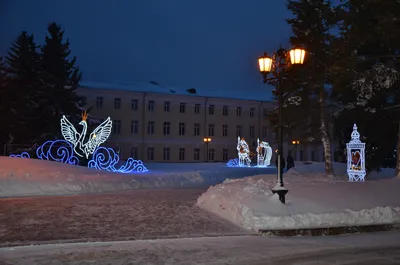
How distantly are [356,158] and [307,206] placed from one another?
10670 millimetres

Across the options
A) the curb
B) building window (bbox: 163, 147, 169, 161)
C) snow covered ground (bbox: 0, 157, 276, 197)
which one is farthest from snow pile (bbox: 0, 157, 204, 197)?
building window (bbox: 163, 147, 169, 161)

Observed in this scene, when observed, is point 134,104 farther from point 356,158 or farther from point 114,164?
point 356,158

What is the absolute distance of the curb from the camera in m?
11.2

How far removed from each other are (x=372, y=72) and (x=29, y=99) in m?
32.3

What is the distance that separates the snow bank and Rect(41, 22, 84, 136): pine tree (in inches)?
1111

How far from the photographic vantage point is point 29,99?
131 feet

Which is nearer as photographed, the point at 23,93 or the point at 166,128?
the point at 23,93

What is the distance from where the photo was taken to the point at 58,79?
40.0m

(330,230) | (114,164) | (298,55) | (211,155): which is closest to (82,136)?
(114,164)

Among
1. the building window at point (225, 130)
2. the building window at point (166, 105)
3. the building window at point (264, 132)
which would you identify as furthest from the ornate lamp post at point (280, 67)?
the building window at point (264, 132)

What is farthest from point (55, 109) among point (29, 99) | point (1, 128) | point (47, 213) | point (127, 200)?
point (47, 213)

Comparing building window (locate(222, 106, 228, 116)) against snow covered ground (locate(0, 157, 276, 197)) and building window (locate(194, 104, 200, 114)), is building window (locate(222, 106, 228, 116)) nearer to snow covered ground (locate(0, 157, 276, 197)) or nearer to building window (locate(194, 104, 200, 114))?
building window (locate(194, 104, 200, 114))

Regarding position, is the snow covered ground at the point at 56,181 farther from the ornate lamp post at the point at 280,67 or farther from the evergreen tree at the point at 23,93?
the evergreen tree at the point at 23,93

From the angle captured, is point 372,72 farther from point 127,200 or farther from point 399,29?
point 127,200
